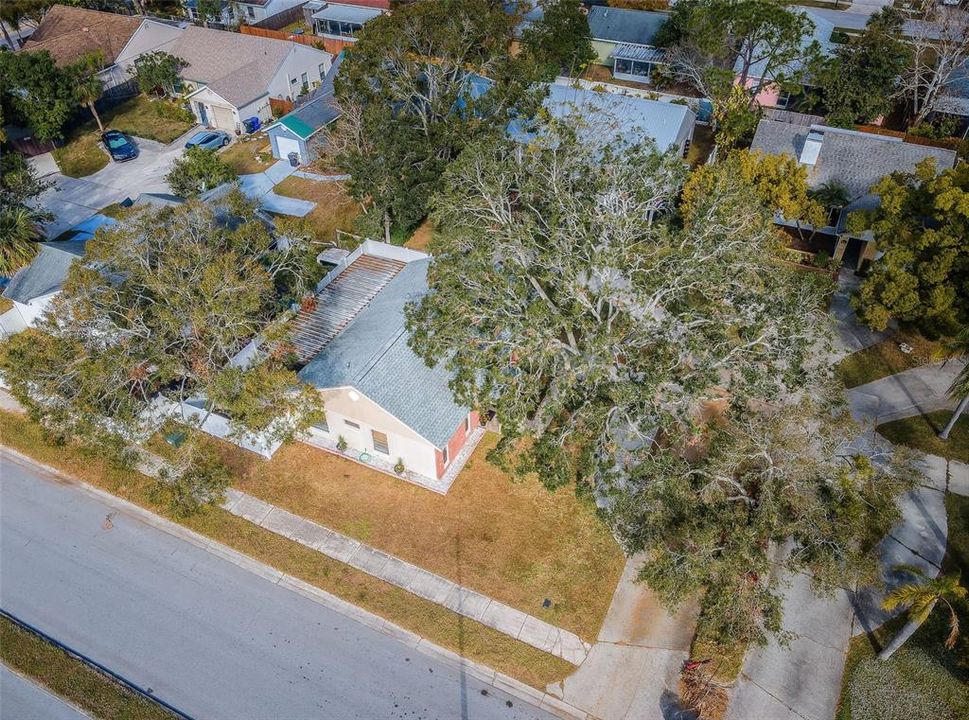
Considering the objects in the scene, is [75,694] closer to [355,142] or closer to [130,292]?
[130,292]

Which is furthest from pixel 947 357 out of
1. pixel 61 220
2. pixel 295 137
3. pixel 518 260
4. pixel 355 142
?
pixel 61 220

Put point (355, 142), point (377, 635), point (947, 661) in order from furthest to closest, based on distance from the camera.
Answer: point (355, 142), point (377, 635), point (947, 661)

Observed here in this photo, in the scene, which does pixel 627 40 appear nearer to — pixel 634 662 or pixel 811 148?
pixel 811 148

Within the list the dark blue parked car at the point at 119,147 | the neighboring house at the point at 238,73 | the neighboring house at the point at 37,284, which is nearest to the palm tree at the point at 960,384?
the neighboring house at the point at 37,284

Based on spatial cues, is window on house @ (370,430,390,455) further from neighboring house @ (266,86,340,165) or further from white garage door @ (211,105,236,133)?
white garage door @ (211,105,236,133)

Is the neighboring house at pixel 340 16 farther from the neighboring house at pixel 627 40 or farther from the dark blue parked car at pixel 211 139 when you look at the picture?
the neighboring house at pixel 627 40

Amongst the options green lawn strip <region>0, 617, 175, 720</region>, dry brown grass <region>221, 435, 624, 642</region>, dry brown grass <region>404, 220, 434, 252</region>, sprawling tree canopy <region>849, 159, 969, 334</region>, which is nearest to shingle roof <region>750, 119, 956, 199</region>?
sprawling tree canopy <region>849, 159, 969, 334</region>
